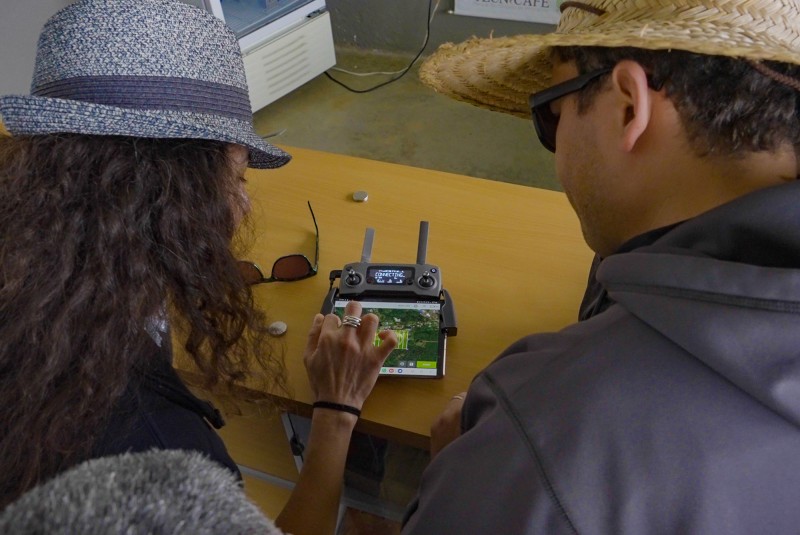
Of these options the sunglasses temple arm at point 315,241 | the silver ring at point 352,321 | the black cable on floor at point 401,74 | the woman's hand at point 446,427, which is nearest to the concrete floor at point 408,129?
the black cable on floor at point 401,74

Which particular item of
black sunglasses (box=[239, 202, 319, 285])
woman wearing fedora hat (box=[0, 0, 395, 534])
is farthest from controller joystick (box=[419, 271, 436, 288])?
woman wearing fedora hat (box=[0, 0, 395, 534])

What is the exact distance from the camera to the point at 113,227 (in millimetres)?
728

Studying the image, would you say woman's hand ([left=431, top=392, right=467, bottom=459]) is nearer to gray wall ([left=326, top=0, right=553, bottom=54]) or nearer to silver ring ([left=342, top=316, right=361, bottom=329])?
silver ring ([left=342, top=316, right=361, bottom=329])

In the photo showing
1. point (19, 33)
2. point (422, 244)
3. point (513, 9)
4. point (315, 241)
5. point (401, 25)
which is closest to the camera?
point (422, 244)

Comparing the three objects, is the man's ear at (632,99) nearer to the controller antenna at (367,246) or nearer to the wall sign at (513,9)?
the controller antenna at (367,246)

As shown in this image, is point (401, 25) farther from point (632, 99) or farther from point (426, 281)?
point (632, 99)

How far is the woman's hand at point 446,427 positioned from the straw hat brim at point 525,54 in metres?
0.50

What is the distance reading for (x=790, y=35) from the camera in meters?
0.67

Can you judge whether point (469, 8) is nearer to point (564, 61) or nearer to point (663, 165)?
point (564, 61)

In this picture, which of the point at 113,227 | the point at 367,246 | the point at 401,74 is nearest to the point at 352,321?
the point at 367,246

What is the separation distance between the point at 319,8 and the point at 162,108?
2297 millimetres

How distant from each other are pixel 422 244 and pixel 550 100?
422mm

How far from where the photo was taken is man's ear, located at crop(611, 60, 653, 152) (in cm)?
72

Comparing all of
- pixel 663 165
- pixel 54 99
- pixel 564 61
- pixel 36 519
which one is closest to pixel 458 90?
pixel 564 61
